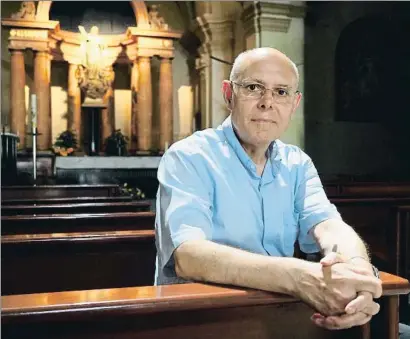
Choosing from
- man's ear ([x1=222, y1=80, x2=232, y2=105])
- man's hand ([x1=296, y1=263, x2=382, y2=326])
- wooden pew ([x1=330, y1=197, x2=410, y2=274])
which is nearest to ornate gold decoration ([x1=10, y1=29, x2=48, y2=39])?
wooden pew ([x1=330, y1=197, x2=410, y2=274])

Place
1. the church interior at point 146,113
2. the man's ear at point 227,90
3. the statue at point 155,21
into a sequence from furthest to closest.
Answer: the statue at point 155,21, the church interior at point 146,113, the man's ear at point 227,90

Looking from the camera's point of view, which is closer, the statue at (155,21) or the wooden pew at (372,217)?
the wooden pew at (372,217)

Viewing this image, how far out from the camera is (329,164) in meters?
7.57

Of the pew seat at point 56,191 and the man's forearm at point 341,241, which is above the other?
the man's forearm at point 341,241

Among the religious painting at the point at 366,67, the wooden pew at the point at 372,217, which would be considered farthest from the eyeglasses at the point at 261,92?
the religious painting at the point at 366,67

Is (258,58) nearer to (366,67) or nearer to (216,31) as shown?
(366,67)

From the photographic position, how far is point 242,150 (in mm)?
1581

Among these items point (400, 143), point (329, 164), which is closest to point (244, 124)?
point (329, 164)

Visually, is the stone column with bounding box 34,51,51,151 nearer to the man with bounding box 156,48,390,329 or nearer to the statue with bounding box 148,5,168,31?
the statue with bounding box 148,5,168,31

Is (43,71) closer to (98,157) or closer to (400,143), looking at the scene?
(98,157)

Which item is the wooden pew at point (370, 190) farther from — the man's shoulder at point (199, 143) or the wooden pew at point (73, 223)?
the man's shoulder at point (199, 143)

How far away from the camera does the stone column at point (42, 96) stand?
27.4 ft

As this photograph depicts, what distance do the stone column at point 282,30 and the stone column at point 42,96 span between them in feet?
12.2

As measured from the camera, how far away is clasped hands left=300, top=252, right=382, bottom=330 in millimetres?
1083
